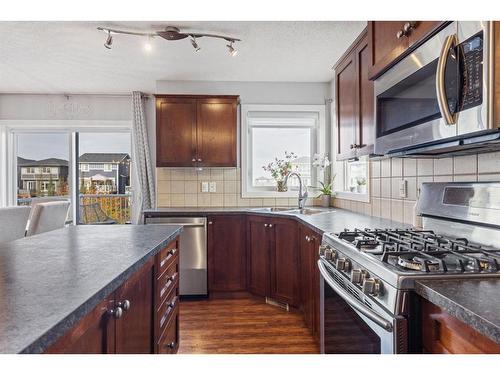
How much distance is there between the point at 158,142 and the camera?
356cm

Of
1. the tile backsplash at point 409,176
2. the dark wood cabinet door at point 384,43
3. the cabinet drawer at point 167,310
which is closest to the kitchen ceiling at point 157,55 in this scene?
the dark wood cabinet door at point 384,43

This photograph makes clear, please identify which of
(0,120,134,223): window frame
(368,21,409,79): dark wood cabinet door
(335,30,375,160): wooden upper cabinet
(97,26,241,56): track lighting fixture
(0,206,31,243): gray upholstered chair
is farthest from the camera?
(0,120,134,223): window frame

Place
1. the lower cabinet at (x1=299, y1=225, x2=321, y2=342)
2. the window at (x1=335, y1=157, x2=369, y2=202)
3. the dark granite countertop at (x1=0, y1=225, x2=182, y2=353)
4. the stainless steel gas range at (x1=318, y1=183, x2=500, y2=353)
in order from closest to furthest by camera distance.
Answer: the dark granite countertop at (x1=0, y1=225, x2=182, y2=353), the stainless steel gas range at (x1=318, y1=183, x2=500, y2=353), the lower cabinet at (x1=299, y1=225, x2=321, y2=342), the window at (x1=335, y1=157, x2=369, y2=202)

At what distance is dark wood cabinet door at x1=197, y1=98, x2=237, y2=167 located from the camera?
3594mm

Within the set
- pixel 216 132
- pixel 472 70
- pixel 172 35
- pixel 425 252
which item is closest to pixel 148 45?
pixel 172 35

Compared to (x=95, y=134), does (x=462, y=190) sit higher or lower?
lower

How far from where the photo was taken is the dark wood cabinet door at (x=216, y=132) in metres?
3.59

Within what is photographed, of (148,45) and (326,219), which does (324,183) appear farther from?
(148,45)

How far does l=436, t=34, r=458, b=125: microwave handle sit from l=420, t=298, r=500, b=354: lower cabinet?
61 centimetres

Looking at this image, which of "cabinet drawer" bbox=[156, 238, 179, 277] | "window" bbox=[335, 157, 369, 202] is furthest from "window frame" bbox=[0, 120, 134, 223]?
"cabinet drawer" bbox=[156, 238, 179, 277]

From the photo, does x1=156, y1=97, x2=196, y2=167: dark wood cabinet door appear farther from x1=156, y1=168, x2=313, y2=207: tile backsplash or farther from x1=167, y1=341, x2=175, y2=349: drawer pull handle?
x1=167, y1=341, x2=175, y2=349: drawer pull handle
